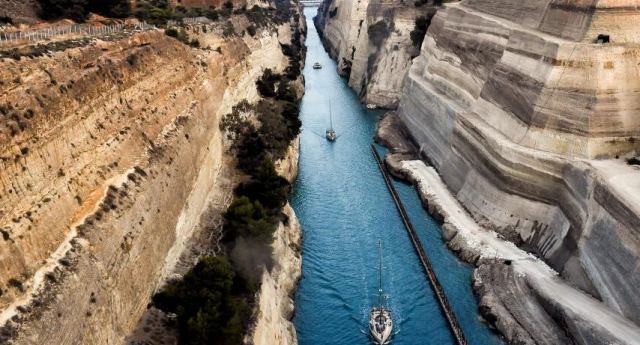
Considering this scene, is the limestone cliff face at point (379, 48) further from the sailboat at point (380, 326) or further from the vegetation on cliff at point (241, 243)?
the sailboat at point (380, 326)

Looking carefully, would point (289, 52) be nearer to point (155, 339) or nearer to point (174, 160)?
point (174, 160)

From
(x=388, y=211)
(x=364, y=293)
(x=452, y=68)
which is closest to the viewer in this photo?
(x=364, y=293)

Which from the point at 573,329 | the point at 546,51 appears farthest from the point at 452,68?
the point at 573,329

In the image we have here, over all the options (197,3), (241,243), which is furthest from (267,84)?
(241,243)

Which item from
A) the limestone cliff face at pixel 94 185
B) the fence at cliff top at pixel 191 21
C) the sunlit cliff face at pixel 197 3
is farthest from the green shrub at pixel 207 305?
the sunlit cliff face at pixel 197 3

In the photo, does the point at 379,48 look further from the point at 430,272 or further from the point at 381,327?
the point at 381,327

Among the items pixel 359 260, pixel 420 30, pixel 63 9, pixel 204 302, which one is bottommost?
pixel 359 260
